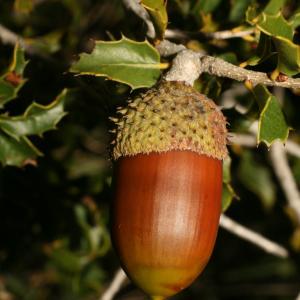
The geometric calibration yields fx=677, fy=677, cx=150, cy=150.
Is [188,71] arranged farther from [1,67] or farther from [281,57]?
[1,67]

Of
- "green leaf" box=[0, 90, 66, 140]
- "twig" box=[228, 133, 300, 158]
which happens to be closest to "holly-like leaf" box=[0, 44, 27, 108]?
"green leaf" box=[0, 90, 66, 140]

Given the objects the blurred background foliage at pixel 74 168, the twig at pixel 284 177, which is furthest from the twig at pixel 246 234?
the blurred background foliage at pixel 74 168

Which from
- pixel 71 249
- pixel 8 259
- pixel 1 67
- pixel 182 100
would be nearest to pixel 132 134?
pixel 182 100

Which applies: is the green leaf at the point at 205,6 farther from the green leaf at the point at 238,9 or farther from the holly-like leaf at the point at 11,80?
the holly-like leaf at the point at 11,80

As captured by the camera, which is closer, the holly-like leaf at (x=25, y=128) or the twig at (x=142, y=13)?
the twig at (x=142, y=13)

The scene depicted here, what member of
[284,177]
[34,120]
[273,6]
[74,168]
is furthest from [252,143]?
[34,120]

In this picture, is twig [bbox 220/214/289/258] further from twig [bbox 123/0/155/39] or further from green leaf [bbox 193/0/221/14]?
twig [bbox 123/0/155/39]
